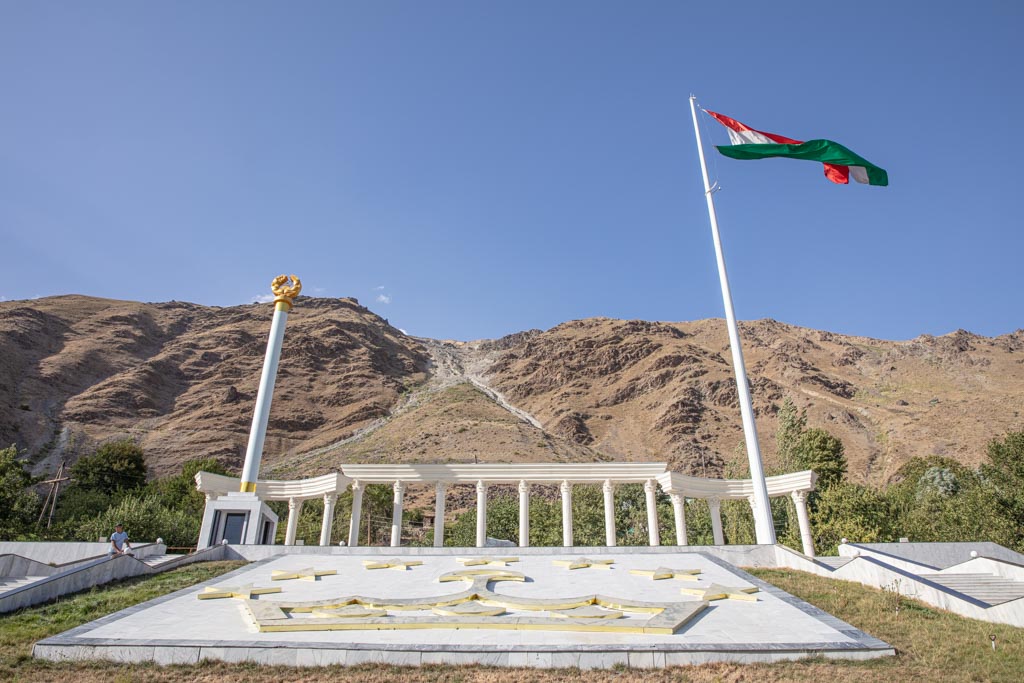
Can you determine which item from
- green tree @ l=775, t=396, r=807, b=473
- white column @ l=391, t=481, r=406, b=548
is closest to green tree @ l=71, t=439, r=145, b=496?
white column @ l=391, t=481, r=406, b=548

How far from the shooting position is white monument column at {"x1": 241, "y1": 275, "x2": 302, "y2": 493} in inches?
1065

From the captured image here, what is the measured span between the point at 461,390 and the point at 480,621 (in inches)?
4437

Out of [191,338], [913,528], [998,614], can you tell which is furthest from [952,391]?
[191,338]

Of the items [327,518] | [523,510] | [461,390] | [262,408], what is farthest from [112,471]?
[523,510]

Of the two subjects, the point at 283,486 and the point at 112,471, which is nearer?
the point at 283,486

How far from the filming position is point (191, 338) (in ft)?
465

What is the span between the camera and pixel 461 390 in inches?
4845

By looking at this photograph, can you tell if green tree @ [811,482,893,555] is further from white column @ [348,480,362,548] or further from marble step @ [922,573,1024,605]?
white column @ [348,480,362,548]

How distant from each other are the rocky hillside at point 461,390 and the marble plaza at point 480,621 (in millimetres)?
59416

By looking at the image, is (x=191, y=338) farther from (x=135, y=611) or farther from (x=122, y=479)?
(x=135, y=611)

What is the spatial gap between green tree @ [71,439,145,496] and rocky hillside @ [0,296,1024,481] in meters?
11.1

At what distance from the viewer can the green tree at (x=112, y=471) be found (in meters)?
68.2

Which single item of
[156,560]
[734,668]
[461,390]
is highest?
[461,390]

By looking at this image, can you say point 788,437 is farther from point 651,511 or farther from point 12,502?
point 12,502
